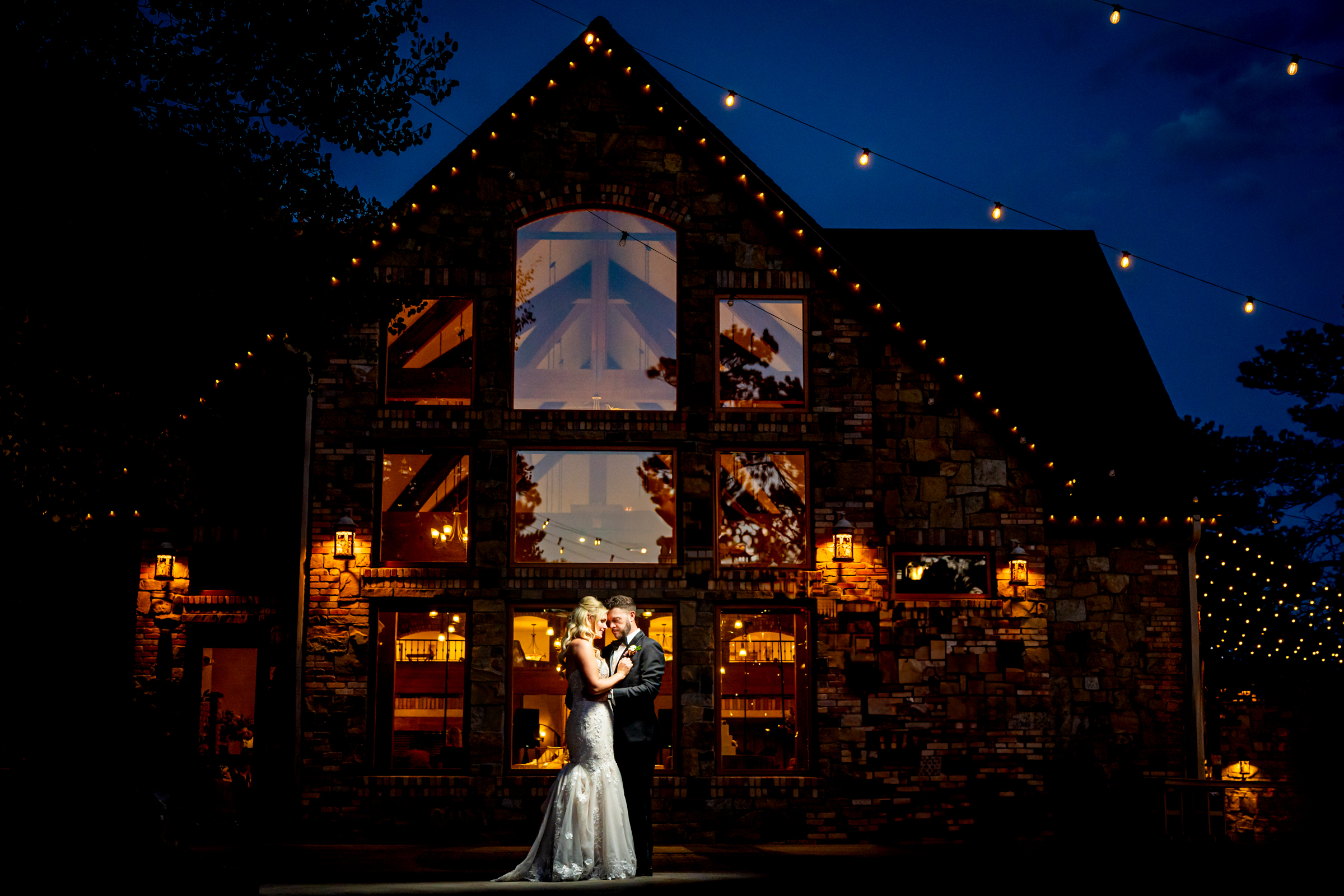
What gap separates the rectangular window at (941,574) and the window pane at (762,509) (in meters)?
1.07

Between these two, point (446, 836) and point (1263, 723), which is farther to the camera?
point (1263, 723)

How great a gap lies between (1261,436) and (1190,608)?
910cm

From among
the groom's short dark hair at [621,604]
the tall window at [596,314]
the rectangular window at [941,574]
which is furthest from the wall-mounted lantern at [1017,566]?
the groom's short dark hair at [621,604]

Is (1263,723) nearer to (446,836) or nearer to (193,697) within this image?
(446,836)

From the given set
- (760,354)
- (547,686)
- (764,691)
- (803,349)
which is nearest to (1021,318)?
(803,349)

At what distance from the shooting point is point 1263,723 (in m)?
13.6

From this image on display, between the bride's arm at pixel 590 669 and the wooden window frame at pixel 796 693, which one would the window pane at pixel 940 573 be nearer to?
the wooden window frame at pixel 796 693

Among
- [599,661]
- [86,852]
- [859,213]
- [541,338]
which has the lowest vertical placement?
[86,852]

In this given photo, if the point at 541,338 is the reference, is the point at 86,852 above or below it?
below

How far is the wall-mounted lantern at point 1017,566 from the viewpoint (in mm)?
12297

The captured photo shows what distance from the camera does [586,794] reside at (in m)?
8.68

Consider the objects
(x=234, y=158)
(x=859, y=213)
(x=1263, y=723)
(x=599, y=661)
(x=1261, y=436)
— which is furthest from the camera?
(x=859, y=213)

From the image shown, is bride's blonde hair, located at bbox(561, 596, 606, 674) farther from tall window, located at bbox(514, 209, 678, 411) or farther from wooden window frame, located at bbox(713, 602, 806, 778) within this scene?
tall window, located at bbox(514, 209, 678, 411)

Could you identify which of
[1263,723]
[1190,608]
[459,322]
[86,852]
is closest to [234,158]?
[459,322]
